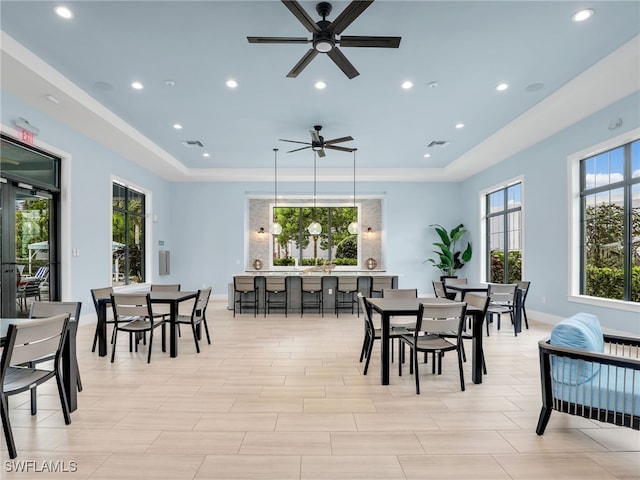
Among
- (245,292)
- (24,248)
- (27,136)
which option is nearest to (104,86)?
(27,136)

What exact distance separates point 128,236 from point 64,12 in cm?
550

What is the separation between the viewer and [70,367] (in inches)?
108

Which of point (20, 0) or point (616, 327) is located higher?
point (20, 0)

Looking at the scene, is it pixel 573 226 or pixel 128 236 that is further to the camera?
pixel 128 236

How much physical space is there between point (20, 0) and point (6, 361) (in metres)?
3.03

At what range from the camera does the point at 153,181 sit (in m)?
8.85

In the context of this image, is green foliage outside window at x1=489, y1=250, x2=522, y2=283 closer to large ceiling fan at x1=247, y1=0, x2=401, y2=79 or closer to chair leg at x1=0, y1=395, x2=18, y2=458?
large ceiling fan at x1=247, y1=0, x2=401, y2=79

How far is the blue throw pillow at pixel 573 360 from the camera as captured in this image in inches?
89.4

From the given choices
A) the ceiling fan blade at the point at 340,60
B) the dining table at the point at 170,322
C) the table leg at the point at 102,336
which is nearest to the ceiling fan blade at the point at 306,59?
the ceiling fan blade at the point at 340,60

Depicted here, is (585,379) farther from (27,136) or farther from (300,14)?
(27,136)

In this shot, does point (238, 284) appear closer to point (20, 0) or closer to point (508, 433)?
point (20, 0)

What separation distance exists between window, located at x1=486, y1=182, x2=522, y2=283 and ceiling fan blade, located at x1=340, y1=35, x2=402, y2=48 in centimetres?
547

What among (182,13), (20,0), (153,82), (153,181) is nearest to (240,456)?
(182,13)

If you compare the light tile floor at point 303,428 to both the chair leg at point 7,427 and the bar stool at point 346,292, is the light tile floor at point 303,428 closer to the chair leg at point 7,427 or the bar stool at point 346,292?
the chair leg at point 7,427
